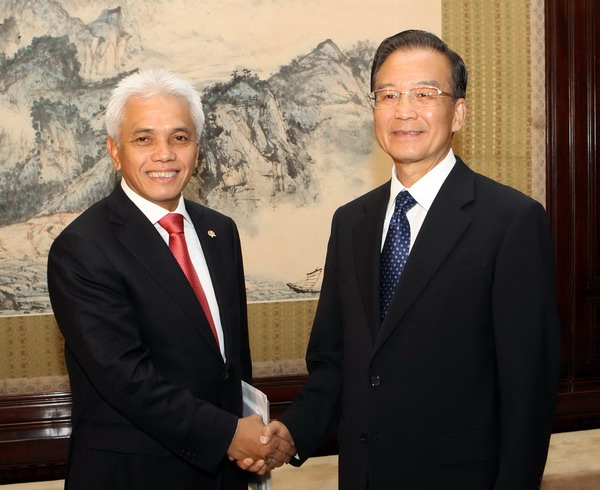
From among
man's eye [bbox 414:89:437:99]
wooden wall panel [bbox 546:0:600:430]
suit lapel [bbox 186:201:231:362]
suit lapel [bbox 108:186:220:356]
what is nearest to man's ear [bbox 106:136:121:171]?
suit lapel [bbox 108:186:220:356]

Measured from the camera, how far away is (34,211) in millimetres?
4188

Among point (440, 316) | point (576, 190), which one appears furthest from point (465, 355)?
point (576, 190)

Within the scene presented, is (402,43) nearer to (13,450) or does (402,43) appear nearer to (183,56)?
(183,56)

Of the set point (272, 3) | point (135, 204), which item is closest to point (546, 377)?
point (135, 204)

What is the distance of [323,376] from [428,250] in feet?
1.95

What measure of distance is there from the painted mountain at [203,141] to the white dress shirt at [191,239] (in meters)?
2.09

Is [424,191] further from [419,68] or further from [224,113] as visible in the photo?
[224,113]

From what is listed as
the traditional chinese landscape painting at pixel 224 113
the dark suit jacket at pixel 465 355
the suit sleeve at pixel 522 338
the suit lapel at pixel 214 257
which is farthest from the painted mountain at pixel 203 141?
the suit sleeve at pixel 522 338

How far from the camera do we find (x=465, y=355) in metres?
1.86

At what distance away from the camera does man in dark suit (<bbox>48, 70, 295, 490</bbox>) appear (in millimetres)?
2029

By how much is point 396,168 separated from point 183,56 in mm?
2635

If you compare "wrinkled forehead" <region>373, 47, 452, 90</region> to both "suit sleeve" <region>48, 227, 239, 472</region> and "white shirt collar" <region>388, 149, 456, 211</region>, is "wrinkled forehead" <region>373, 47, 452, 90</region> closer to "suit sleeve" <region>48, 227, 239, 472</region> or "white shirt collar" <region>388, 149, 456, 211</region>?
"white shirt collar" <region>388, 149, 456, 211</region>

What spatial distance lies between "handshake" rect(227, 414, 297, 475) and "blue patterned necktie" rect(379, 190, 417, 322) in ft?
1.75

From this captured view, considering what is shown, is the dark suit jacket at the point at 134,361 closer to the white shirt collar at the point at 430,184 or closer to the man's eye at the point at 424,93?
the white shirt collar at the point at 430,184
